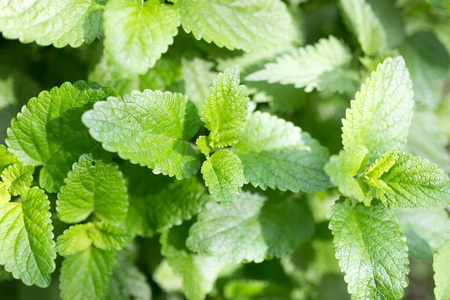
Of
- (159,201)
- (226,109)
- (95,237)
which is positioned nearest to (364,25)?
(226,109)

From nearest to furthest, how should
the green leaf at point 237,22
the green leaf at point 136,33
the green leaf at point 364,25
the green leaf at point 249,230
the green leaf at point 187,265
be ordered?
the green leaf at point 136,33 → the green leaf at point 237,22 → the green leaf at point 249,230 → the green leaf at point 187,265 → the green leaf at point 364,25

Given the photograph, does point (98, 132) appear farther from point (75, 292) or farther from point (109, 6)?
point (75, 292)

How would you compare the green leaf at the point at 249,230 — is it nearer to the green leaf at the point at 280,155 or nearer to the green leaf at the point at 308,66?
the green leaf at the point at 280,155

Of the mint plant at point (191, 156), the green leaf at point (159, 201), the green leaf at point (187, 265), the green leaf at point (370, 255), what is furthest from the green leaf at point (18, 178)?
the green leaf at point (370, 255)

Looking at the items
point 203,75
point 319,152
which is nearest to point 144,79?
point 203,75

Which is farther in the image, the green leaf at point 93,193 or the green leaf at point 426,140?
the green leaf at point 426,140

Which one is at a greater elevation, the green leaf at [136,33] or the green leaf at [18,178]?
the green leaf at [136,33]

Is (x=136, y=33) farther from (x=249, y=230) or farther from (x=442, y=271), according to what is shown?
(x=442, y=271)
